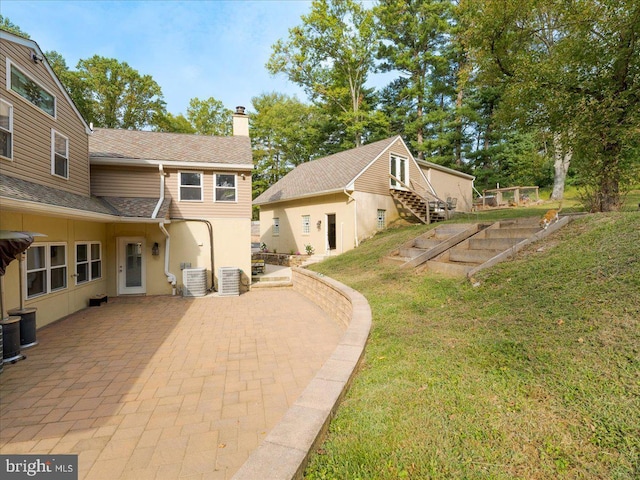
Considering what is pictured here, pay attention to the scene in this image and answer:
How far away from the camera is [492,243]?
672 cm

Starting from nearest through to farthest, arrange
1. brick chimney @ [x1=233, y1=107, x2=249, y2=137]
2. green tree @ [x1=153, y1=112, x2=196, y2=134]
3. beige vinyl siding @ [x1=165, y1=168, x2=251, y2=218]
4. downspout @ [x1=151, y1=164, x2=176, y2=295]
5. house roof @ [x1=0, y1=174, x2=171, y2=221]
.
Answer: house roof @ [x1=0, y1=174, x2=171, y2=221]
downspout @ [x1=151, y1=164, x2=176, y2=295]
beige vinyl siding @ [x1=165, y1=168, x2=251, y2=218]
brick chimney @ [x1=233, y1=107, x2=249, y2=137]
green tree @ [x1=153, y1=112, x2=196, y2=134]

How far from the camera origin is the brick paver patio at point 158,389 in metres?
2.68

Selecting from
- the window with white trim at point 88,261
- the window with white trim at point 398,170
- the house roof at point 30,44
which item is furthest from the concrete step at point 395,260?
the house roof at point 30,44

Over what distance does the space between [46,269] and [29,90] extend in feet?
13.4

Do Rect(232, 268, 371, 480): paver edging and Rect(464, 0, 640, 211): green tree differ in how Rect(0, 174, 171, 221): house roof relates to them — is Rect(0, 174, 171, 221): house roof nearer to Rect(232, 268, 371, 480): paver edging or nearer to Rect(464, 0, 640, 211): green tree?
Rect(232, 268, 371, 480): paver edging

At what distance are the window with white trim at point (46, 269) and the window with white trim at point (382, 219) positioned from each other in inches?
497

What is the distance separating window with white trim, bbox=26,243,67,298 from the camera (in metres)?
6.21

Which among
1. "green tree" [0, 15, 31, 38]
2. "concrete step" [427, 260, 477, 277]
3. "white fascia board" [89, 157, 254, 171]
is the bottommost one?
Result: "concrete step" [427, 260, 477, 277]

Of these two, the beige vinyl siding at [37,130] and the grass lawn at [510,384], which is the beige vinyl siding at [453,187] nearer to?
the grass lawn at [510,384]

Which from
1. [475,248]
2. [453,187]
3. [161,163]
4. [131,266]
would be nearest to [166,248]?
[131,266]

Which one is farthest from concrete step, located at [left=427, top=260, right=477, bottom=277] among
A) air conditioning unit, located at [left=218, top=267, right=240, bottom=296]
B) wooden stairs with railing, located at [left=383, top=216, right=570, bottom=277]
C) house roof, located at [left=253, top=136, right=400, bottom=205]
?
house roof, located at [left=253, top=136, right=400, bottom=205]

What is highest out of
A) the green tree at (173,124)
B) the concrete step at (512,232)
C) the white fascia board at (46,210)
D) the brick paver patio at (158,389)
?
the green tree at (173,124)

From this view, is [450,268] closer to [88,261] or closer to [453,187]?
[88,261]

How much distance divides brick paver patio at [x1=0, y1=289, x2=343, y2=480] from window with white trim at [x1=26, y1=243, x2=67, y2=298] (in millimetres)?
876
